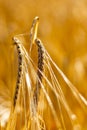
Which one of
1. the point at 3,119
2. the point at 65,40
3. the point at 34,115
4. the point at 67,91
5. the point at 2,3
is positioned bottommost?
the point at 34,115

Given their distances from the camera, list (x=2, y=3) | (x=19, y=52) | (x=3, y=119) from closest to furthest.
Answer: (x=19, y=52) → (x=3, y=119) → (x=2, y=3)

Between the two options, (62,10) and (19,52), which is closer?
(19,52)

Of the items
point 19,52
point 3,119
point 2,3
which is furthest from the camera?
point 2,3

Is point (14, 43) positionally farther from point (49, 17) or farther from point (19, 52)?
point (49, 17)

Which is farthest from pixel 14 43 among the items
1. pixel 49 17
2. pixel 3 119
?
pixel 49 17

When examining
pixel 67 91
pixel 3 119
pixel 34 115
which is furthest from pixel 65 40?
pixel 34 115

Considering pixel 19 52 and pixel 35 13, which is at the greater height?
pixel 35 13
